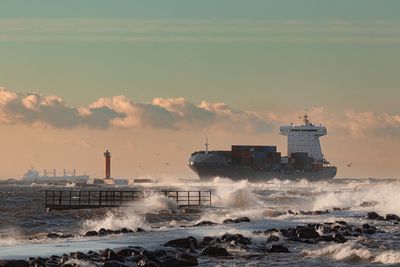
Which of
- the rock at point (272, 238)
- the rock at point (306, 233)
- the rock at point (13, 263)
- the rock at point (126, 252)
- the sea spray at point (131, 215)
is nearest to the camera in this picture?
the rock at point (13, 263)

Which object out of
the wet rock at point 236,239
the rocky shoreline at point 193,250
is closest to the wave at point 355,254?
the rocky shoreline at point 193,250

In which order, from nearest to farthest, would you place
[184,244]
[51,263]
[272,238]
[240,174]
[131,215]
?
[51,263] < [184,244] < [272,238] < [131,215] < [240,174]

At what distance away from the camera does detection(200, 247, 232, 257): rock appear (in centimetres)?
2917

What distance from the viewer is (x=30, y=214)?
6025cm

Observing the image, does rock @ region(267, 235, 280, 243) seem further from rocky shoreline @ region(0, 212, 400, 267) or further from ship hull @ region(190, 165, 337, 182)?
ship hull @ region(190, 165, 337, 182)

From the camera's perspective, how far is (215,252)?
96.1ft

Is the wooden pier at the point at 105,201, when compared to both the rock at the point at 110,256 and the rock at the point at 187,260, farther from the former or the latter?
the rock at the point at 187,260

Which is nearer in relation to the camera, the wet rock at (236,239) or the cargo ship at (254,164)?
the wet rock at (236,239)

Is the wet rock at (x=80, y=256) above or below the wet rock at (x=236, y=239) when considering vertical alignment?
below

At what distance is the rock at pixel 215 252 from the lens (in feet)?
95.7

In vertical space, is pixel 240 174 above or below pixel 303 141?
below

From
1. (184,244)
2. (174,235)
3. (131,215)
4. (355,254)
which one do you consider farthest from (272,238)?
(131,215)

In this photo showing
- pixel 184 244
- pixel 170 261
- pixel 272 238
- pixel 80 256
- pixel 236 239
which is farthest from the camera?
pixel 272 238

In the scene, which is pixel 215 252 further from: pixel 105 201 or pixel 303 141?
pixel 303 141
